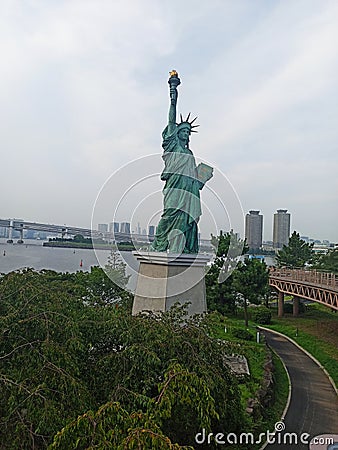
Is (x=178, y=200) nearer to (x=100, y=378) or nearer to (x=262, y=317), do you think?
(x=100, y=378)

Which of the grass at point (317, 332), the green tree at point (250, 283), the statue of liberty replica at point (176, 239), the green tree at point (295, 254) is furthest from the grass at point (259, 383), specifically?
the green tree at point (295, 254)

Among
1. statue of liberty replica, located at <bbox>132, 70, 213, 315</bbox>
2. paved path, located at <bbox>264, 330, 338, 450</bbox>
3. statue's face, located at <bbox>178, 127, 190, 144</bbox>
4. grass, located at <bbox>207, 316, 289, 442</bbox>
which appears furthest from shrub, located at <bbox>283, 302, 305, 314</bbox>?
statue's face, located at <bbox>178, 127, 190, 144</bbox>

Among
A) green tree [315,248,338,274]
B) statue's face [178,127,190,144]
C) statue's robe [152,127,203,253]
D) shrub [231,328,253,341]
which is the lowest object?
shrub [231,328,253,341]

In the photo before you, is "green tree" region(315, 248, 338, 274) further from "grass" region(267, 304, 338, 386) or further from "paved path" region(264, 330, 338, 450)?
"paved path" region(264, 330, 338, 450)

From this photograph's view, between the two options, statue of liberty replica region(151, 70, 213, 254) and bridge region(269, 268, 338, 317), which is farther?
bridge region(269, 268, 338, 317)

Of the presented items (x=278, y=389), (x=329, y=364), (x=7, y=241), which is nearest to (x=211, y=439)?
(x=278, y=389)

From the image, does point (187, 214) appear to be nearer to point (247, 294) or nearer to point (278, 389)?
point (278, 389)

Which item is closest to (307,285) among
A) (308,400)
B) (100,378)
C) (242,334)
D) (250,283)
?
(250,283)
